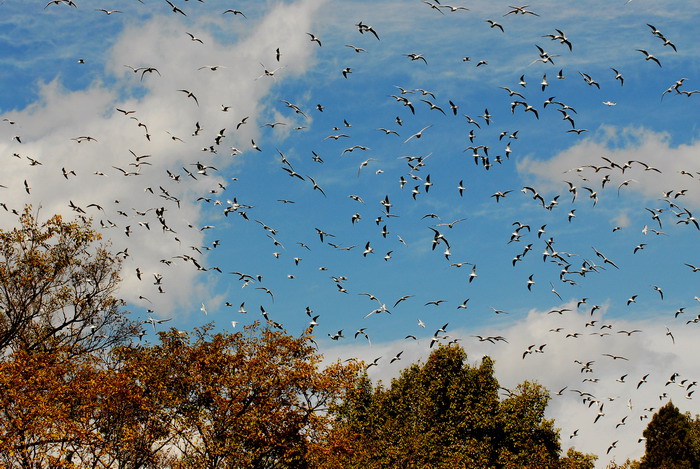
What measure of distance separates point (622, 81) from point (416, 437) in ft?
82.5

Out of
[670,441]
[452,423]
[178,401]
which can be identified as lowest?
[670,441]

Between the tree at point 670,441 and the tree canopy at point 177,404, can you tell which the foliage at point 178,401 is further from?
the tree at point 670,441

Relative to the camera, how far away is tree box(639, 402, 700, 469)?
148 feet

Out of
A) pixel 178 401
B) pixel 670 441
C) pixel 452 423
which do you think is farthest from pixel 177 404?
pixel 670 441

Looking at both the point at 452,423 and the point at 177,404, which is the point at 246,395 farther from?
the point at 452,423

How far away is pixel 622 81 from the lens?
3453cm

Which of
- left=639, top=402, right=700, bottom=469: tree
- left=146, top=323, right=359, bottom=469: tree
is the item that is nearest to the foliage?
left=146, top=323, right=359, bottom=469: tree

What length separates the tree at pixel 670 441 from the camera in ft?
148

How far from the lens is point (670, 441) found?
150ft

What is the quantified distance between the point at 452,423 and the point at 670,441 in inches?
596

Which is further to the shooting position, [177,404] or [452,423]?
[452,423]

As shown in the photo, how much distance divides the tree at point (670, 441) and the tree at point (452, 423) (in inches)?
277

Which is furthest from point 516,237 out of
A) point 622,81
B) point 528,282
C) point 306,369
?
point 306,369

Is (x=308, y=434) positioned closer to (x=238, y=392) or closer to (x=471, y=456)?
(x=238, y=392)
